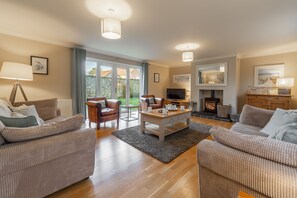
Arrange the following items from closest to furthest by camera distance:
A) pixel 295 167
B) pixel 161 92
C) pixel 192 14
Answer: pixel 295 167 < pixel 192 14 < pixel 161 92

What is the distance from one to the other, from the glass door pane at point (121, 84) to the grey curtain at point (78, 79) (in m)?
1.49

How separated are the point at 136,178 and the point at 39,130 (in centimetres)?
122

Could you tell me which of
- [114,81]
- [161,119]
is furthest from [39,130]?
[114,81]

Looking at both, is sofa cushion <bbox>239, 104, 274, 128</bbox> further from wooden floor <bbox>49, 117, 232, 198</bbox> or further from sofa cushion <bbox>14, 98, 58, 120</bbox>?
sofa cushion <bbox>14, 98, 58, 120</bbox>

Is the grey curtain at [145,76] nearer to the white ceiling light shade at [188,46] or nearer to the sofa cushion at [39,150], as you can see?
the white ceiling light shade at [188,46]

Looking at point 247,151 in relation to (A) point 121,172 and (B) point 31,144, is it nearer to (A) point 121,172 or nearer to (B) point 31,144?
(A) point 121,172

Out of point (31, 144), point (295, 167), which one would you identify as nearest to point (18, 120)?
point (31, 144)

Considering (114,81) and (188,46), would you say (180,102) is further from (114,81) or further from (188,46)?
(114,81)

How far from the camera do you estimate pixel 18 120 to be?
4.60 feet

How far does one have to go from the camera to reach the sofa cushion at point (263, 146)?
33.1 inches

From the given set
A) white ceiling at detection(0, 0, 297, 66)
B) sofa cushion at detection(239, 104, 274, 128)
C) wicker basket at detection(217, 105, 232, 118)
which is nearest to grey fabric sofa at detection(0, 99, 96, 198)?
white ceiling at detection(0, 0, 297, 66)

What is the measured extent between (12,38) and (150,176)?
429 centimetres

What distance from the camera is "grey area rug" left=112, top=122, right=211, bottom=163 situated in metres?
2.32

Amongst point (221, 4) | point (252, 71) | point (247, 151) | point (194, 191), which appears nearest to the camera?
point (247, 151)
